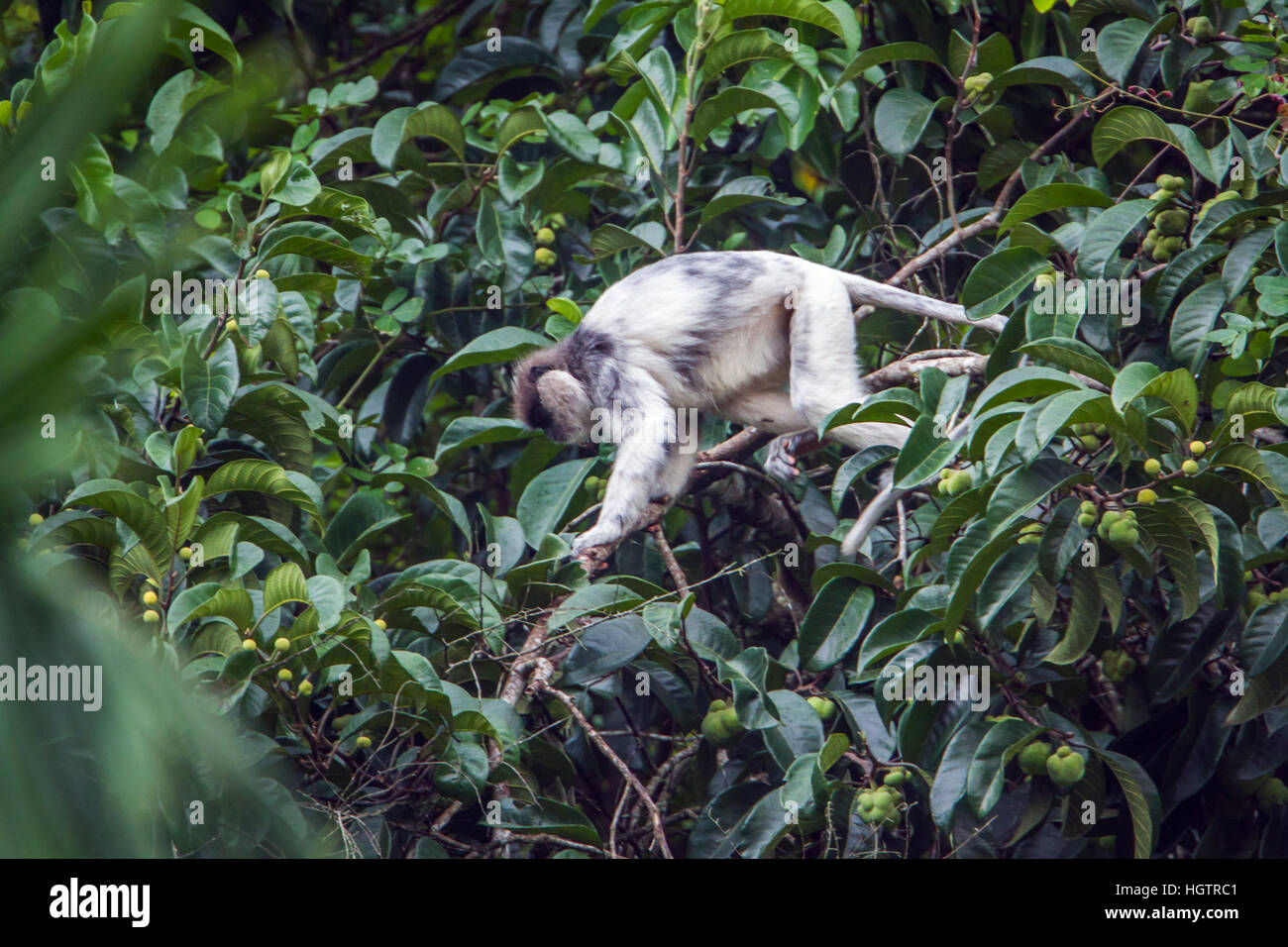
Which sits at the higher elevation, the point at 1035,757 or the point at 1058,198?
the point at 1058,198

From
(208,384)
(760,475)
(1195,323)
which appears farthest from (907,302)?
(208,384)

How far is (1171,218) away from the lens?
3.36m

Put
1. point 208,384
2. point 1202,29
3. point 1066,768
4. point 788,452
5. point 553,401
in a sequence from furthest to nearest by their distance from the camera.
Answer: point 788,452 < point 553,401 < point 1202,29 < point 208,384 < point 1066,768

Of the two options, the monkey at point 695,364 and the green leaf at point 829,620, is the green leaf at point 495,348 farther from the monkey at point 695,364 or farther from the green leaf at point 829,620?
the green leaf at point 829,620

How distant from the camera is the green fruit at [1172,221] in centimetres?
336

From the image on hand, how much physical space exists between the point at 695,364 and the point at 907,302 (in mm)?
828

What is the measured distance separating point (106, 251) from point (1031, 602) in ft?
7.93

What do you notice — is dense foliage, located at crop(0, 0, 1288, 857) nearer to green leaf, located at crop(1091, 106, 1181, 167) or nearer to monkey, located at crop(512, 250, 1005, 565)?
green leaf, located at crop(1091, 106, 1181, 167)

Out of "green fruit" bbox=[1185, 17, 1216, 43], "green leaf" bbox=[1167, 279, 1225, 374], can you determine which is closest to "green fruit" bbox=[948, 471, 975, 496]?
"green leaf" bbox=[1167, 279, 1225, 374]

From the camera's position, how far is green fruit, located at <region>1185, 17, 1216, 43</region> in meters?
3.62

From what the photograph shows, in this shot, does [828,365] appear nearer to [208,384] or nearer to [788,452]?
[788,452]

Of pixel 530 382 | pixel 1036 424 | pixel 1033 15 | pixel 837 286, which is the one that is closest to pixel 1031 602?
pixel 1036 424

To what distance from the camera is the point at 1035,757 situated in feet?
9.39

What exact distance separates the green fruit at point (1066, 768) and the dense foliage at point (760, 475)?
1 cm
